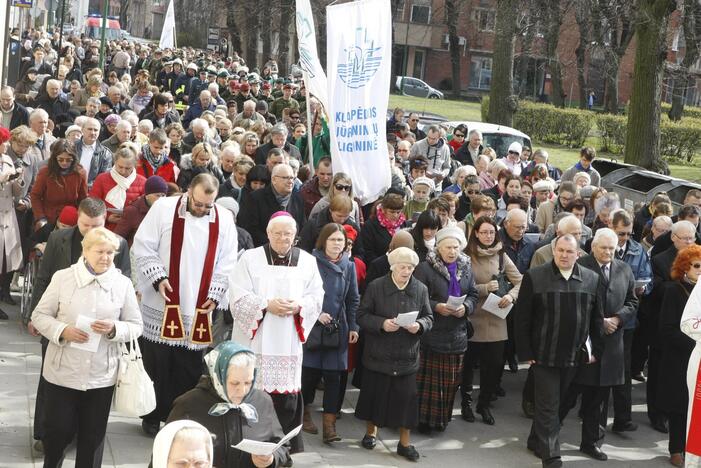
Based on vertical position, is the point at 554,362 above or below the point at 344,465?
above

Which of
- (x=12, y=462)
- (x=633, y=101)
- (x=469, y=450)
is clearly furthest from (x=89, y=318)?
(x=633, y=101)

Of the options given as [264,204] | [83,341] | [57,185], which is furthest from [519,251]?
[83,341]

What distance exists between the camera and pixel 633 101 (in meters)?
22.8

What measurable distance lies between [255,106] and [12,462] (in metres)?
12.4

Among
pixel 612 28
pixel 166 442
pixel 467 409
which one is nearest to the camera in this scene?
pixel 166 442

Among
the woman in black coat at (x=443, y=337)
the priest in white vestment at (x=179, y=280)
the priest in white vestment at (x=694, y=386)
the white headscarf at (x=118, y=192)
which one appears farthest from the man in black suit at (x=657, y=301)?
the white headscarf at (x=118, y=192)

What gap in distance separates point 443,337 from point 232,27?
155ft

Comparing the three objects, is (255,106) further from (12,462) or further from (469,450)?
(12,462)

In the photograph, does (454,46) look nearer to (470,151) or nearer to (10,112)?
(470,151)

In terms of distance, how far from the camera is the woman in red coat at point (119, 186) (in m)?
10.1

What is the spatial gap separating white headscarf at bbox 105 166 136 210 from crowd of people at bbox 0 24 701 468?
0.01 m

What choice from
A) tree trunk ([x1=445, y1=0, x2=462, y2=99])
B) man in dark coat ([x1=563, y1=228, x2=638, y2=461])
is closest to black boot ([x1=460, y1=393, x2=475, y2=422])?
man in dark coat ([x1=563, y1=228, x2=638, y2=461])

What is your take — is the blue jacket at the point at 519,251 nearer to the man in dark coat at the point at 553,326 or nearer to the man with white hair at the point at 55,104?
the man in dark coat at the point at 553,326

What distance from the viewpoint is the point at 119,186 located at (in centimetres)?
1020
